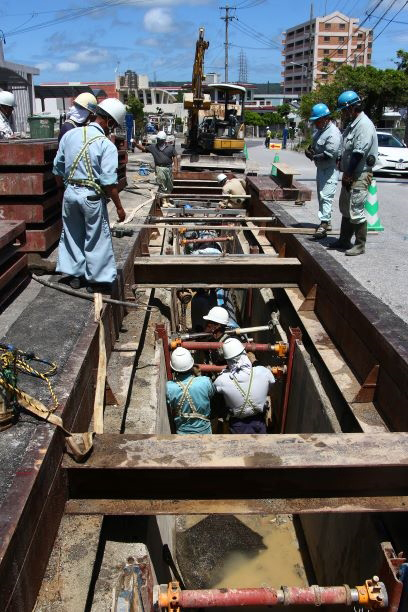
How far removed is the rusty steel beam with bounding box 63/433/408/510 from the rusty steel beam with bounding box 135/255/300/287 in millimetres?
4106

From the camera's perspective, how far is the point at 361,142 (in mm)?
5941

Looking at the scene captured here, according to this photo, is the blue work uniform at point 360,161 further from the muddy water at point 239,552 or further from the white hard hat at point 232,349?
the muddy water at point 239,552

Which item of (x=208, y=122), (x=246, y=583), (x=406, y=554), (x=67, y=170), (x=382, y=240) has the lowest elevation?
(x=246, y=583)

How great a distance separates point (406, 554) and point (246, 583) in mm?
2371

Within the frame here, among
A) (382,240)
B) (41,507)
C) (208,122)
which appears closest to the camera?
(41,507)

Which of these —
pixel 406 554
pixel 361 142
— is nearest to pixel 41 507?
pixel 406 554

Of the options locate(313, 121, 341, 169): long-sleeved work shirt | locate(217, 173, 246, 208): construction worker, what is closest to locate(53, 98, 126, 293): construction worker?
locate(313, 121, 341, 169): long-sleeved work shirt

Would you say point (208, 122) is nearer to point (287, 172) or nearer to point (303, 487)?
point (287, 172)

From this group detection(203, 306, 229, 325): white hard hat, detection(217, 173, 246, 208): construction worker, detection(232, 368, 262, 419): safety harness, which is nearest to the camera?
detection(232, 368, 262, 419): safety harness

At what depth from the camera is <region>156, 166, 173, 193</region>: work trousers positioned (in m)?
13.2

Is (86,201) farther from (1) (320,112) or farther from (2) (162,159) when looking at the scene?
(2) (162,159)

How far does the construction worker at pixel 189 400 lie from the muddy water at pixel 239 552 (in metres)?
1.26

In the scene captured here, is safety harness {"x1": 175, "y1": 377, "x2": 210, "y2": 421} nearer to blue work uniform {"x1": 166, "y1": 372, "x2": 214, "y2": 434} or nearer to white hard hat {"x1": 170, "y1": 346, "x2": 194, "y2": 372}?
blue work uniform {"x1": 166, "y1": 372, "x2": 214, "y2": 434}

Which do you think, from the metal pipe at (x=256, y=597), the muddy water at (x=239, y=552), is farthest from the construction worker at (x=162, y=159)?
the metal pipe at (x=256, y=597)
